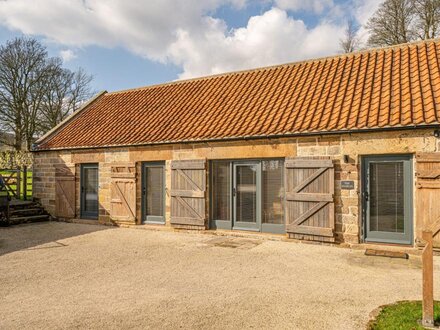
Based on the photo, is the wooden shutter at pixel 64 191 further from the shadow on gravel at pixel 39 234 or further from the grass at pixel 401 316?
the grass at pixel 401 316

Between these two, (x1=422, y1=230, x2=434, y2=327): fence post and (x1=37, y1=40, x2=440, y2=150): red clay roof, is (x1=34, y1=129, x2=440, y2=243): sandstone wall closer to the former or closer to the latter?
(x1=37, y1=40, x2=440, y2=150): red clay roof

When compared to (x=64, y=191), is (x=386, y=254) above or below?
below

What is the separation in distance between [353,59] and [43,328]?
11.0 m

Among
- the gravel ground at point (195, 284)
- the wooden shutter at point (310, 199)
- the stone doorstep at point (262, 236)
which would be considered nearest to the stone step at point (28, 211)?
the stone doorstep at point (262, 236)

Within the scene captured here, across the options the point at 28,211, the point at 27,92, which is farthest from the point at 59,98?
the point at 28,211

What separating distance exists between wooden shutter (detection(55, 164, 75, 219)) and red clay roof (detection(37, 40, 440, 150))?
0.93 metres

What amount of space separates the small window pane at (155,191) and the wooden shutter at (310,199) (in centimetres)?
416

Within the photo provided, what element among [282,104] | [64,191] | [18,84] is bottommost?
[64,191]

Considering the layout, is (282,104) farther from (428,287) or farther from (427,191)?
(428,287)

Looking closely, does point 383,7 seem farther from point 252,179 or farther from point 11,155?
point 11,155

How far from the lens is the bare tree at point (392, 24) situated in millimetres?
19719

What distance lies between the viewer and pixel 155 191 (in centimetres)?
1098

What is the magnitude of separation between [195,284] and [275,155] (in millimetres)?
4547

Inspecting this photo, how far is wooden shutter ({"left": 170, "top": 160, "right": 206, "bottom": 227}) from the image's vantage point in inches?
390
